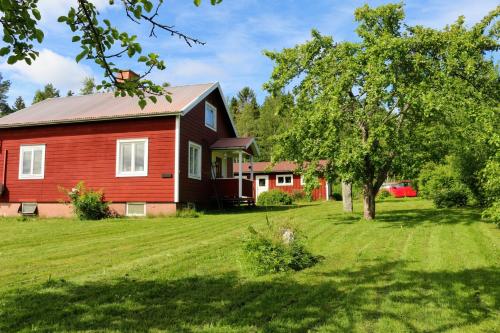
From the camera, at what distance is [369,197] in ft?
50.3

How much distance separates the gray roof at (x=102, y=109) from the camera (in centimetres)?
1866

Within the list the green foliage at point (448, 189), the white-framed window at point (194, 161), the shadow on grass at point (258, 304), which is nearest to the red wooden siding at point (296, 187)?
the green foliage at point (448, 189)

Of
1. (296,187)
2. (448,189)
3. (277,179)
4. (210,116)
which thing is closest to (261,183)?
(277,179)

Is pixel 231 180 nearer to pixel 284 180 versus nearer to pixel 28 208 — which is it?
pixel 28 208

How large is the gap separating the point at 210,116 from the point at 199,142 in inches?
87.7

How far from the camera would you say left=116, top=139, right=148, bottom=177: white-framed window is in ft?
60.9

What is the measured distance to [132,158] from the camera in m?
18.8

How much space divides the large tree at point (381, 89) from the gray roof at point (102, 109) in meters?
5.69

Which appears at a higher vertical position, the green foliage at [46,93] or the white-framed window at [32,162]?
the green foliage at [46,93]

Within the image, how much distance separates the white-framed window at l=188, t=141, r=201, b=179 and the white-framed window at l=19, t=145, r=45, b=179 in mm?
6718

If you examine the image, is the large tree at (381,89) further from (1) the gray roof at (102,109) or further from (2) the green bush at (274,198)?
(2) the green bush at (274,198)

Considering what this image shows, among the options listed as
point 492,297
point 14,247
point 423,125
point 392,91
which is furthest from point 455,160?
point 14,247

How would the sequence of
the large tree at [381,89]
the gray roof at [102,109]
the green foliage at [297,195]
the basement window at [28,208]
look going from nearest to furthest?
1. the large tree at [381,89]
2. the gray roof at [102,109]
3. the basement window at [28,208]
4. the green foliage at [297,195]

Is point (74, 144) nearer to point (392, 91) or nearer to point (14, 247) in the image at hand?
point (14, 247)
